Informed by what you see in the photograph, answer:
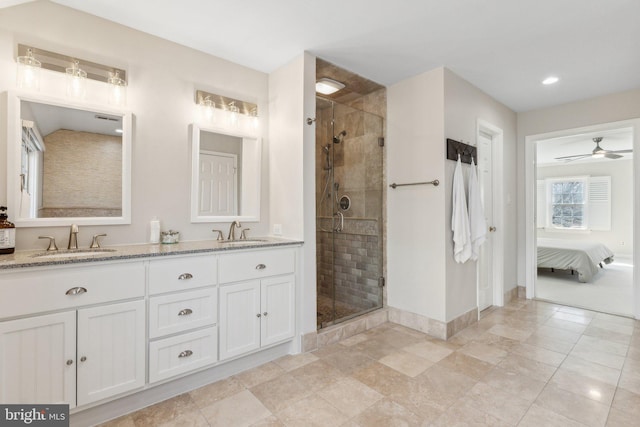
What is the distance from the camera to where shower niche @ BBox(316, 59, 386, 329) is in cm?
301

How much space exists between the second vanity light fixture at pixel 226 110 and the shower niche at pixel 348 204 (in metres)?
0.64

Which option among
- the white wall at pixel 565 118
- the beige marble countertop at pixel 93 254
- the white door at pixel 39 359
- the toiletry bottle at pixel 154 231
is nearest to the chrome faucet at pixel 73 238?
the beige marble countertop at pixel 93 254

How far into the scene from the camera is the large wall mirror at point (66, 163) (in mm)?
1880

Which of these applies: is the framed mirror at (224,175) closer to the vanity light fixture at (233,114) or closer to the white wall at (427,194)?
the vanity light fixture at (233,114)

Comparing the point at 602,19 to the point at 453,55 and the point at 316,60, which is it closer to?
the point at 453,55

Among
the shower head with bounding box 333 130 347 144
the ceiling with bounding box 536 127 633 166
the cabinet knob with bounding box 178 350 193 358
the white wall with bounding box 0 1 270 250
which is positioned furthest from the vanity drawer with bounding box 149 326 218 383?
the ceiling with bounding box 536 127 633 166

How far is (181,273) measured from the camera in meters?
1.97

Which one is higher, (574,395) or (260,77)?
(260,77)

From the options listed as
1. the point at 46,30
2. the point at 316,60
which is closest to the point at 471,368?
the point at 316,60

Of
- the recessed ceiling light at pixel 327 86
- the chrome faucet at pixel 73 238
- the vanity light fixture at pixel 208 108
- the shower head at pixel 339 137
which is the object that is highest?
the recessed ceiling light at pixel 327 86

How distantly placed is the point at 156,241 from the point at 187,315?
66 centimetres

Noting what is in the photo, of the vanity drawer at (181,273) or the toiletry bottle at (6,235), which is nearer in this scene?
the toiletry bottle at (6,235)

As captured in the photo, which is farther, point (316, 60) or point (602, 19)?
point (316, 60)

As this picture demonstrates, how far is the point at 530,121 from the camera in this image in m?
4.12
